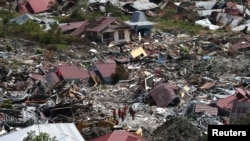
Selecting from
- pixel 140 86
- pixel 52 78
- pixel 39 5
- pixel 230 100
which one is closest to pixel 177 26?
pixel 39 5

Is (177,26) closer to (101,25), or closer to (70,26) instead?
(101,25)

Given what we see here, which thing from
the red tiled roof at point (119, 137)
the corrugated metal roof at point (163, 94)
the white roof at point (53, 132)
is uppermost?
the white roof at point (53, 132)

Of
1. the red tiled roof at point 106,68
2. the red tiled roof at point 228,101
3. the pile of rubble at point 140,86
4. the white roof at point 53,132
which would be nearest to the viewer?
the white roof at point 53,132

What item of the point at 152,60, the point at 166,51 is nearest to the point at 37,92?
the point at 152,60

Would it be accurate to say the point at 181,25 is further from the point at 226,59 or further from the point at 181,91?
the point at 181,91

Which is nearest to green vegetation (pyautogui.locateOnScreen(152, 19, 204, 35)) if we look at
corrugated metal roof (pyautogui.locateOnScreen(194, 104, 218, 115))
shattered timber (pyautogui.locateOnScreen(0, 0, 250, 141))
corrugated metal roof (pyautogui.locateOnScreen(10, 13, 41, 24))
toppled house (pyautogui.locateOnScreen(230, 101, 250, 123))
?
shattered timber (pyautogui.locateOnScreen(0, 0, 250, 141))

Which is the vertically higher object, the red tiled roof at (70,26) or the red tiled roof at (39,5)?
the red tiled roof at (70,26)

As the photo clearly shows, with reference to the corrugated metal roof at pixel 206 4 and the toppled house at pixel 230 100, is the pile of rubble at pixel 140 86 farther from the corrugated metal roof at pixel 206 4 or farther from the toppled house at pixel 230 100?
the corrugated metal roof at pixel 206 4

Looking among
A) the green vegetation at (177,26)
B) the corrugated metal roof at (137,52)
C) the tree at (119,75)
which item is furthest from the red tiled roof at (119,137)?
the green vegetation at (177,26)
